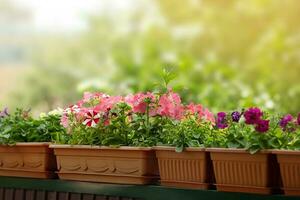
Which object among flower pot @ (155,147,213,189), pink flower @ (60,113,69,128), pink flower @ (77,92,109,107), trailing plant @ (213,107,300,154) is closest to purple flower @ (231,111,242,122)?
trailing plant @ (213,107,300,154)

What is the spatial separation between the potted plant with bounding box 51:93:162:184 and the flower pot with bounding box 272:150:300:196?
1.60ft

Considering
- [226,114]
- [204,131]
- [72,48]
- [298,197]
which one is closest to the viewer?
[298,197]

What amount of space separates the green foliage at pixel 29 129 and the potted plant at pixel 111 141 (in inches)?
8.2

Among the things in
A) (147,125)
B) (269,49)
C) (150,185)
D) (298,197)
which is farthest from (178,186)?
(269,49)

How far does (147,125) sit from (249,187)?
48 centimetres

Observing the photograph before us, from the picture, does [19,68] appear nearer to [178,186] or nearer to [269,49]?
[269,49]

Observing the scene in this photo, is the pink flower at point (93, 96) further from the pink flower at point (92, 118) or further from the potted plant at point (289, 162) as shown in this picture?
the potted plant at point (289, 162)

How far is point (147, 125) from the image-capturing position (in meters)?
2.39

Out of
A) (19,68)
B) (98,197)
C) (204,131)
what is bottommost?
(98,197)

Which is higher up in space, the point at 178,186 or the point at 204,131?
the point at 204,131

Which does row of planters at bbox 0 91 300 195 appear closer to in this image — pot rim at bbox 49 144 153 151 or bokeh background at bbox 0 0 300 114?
pot rim at bbox 49 144 153 151

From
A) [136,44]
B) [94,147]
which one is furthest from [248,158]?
[136,44]

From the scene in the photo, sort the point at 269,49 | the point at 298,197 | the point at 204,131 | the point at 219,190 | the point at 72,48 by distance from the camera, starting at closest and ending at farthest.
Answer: the point at 298,197 → the point at 219,190 → the point at 204,131 → the point at 269,49 → the point at 72,48

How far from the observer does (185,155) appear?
7.22 feet
